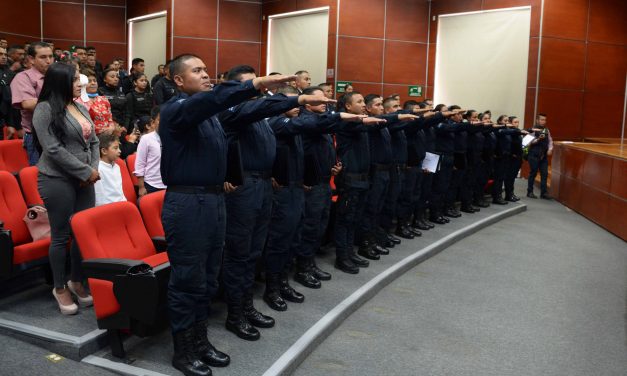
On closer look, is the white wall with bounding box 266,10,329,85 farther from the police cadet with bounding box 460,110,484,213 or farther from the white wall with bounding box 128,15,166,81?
the police cadet with bounding box 460,110,484,213

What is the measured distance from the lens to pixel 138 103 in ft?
21.7

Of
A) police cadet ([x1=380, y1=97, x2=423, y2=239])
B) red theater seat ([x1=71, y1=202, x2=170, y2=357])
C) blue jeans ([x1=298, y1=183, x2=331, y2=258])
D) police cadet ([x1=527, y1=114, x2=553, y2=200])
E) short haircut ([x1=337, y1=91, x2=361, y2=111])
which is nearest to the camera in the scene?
red theater seat ([x1=71, y1=202, x2=170, y2=357])

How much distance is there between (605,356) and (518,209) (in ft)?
15.4

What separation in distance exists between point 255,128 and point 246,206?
1.39 feet

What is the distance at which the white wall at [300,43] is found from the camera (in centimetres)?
1116

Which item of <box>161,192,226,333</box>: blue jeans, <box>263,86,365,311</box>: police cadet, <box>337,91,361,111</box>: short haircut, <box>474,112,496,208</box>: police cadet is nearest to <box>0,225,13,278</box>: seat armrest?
<box>161,192,226,333</box>: blue jeans

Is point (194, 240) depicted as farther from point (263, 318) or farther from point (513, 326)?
point (513, 326)

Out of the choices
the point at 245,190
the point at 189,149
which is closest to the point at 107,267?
the point at 189,149

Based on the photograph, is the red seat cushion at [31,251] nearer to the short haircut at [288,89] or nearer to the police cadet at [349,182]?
the short haircut at [288,89]

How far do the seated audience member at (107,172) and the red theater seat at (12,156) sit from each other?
142 cm

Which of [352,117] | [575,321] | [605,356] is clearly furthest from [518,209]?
[352,117]

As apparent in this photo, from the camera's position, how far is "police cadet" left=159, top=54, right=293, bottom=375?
254cm

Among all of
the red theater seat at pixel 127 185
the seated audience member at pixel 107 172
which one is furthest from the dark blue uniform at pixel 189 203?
the red theater seat at pixel 127 185

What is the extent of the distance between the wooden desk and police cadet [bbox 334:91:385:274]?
12.2ft
